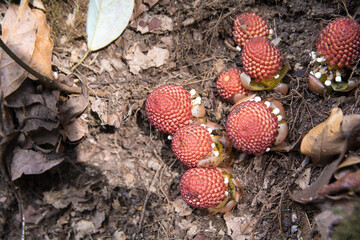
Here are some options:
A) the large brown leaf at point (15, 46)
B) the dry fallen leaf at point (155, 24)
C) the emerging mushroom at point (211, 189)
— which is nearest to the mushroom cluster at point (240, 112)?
the emerging mushroom at point (211, 189)

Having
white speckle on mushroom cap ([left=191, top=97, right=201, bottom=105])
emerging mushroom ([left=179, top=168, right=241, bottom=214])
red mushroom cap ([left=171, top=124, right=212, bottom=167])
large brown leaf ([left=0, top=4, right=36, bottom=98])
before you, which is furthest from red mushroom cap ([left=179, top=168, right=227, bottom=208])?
large brown leaf ([left=0, top=4, right=36, bottom=98])

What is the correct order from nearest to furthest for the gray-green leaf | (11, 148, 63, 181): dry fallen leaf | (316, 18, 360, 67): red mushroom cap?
(316, 18, 360, 67): red mushroom cap
(11, 148, 63, 181): dry fallen leaf
the gray-green leaf

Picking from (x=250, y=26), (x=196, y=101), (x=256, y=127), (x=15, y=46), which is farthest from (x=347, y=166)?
(x=15, y=46)

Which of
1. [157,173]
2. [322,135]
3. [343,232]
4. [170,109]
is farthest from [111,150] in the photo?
[343,232]

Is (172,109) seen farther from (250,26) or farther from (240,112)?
(250,26)

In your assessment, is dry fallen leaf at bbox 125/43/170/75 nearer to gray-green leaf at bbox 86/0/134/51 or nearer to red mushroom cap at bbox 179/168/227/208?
gray-green leaf at bbox 86/0/134/51

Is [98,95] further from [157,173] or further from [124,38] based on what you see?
[157,173]

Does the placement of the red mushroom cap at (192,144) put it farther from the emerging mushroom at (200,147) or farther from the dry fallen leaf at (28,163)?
the dry fallen leaf at (28,163)
